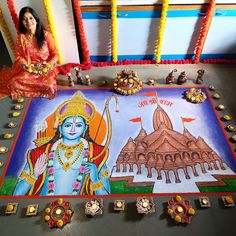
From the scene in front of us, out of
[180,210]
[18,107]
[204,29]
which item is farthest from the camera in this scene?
[204,29]

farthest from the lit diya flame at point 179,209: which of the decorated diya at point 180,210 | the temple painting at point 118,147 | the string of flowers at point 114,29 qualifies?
the string of flowers at point 114,29

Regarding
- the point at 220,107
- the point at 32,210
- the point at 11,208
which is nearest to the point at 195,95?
the point at 220,107

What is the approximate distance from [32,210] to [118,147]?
4.00 feet

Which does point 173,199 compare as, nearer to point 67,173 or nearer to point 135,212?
point 135,212

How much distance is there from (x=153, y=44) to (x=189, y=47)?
611 millimetres

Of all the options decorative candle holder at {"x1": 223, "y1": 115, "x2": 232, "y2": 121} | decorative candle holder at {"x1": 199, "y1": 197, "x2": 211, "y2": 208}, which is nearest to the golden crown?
decorative candle holder at {"x1": 199, "y1": 197, "x2": 211, "y2": 208}

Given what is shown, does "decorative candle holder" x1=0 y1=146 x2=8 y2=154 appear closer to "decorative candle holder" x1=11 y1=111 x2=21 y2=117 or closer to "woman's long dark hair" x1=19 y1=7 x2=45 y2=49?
"decorative candle holder" x1=11 y1=111 x2=21 y2=117

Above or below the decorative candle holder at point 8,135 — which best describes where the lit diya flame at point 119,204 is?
below

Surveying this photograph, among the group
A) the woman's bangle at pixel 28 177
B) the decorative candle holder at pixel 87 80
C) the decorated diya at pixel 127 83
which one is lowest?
the woman's bangle at pixel 28 177

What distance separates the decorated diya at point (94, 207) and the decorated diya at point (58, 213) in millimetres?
184

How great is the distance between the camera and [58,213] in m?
2.59

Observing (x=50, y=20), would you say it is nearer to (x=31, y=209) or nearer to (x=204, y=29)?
(x=204, y=29)

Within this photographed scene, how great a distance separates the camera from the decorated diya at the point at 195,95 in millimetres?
3623

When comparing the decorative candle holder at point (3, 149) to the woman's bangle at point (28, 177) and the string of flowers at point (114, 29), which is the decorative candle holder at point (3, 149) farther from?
the string of flowers at point (114, 29)
